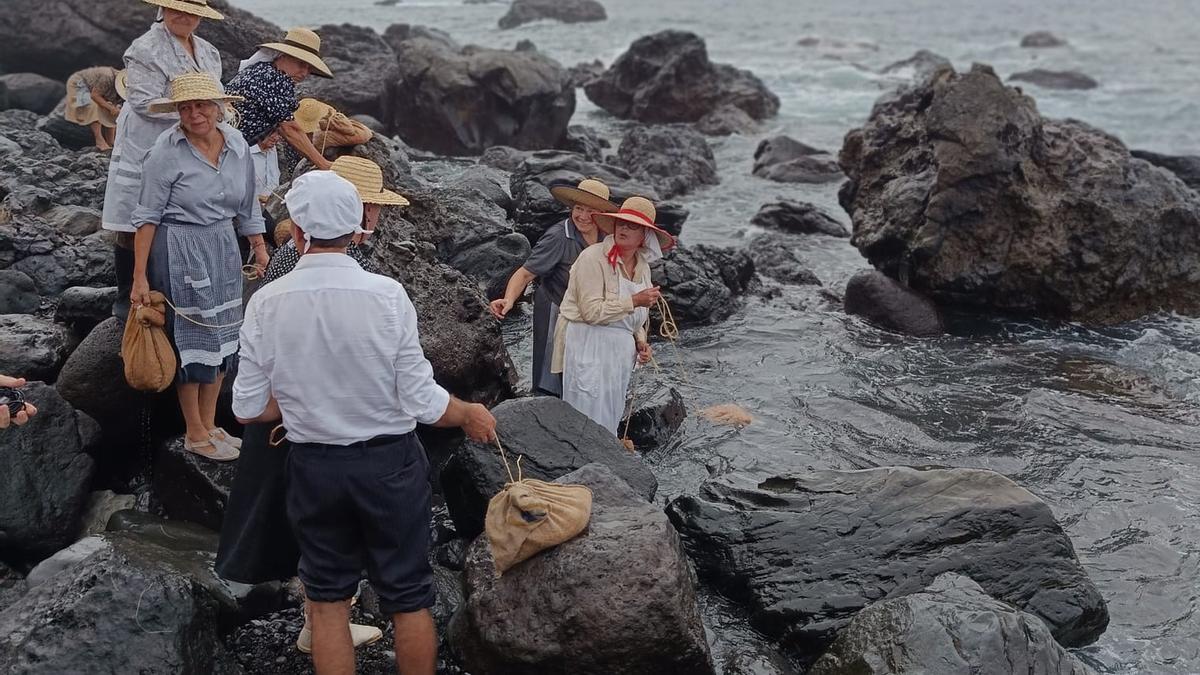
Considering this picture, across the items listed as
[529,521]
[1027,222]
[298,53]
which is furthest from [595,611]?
[1027,222]

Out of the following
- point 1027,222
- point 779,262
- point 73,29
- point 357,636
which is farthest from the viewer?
point 73,29

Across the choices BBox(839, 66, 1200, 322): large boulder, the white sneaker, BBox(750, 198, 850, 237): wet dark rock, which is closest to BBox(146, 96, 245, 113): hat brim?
the white sneaker

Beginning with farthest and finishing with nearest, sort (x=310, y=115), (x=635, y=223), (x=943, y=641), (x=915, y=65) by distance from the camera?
(x=915, y=65) < (x=310, y=115) < (x=635, y=223) < (x=943, y=641)

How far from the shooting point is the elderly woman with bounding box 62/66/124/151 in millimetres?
13094

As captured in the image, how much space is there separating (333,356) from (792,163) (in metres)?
16.4

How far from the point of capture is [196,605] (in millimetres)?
4238

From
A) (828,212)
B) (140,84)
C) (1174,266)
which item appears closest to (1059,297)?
(1174,266)

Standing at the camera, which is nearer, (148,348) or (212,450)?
(148,348)

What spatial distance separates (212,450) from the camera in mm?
5504

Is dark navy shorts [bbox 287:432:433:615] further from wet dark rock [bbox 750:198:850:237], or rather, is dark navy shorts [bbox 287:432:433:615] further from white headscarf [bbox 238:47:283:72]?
wet dark rock [bbox 750:198:850:237]

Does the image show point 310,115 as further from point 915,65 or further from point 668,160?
point 915,65

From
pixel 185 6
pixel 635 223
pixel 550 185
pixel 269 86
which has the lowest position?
pixel 550 185

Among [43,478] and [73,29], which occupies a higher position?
[73,29]

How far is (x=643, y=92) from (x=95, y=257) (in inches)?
704
